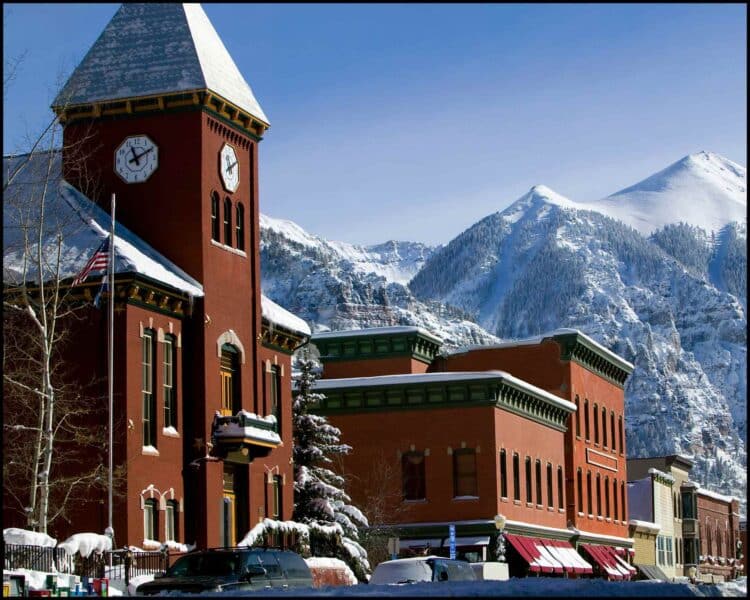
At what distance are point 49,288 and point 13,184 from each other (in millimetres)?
5940

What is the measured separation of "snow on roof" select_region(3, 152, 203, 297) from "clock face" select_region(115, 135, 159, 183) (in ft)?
4.73

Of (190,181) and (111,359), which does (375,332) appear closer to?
(190,181)

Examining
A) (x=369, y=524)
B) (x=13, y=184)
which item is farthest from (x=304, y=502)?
(x=13, y=184)

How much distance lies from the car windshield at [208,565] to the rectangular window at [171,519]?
14.2 m

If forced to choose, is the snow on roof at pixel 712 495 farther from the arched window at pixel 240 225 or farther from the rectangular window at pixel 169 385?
the rectangular window at pixel 169 385

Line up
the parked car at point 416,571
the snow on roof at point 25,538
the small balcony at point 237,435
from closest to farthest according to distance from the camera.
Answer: the parked car at point 416,571
the snow on roof at point 25,538
the small balcony at point 237,435

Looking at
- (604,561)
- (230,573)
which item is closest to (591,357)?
(604,561)

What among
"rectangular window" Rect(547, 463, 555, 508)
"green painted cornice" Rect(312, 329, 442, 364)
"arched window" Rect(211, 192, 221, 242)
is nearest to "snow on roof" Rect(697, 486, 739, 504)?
"rectangular window" Rect(547, 463, 555, 508)

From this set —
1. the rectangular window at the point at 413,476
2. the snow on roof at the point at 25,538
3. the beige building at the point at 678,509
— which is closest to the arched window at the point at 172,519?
the snow on roof at the point at 25,538

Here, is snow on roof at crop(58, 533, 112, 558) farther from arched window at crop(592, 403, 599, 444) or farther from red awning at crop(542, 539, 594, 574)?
arched window at crop(592, 403, 599, 444)

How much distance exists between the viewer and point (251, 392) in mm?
50250

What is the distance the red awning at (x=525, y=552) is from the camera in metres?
62.5

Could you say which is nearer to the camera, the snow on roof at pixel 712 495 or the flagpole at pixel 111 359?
the flagpole at pixel 111 359

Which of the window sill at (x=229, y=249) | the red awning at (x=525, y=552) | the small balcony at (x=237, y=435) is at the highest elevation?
the window sill at (x=229, y=249)
